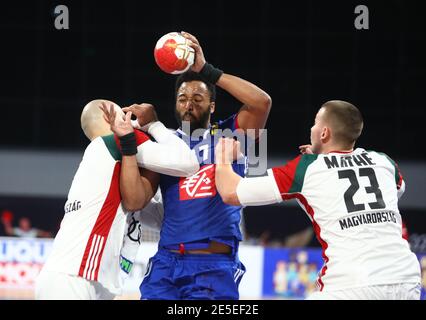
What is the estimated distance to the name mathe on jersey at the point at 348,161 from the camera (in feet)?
14.8

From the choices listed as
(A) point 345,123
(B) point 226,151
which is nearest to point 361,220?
(A) point 345,123

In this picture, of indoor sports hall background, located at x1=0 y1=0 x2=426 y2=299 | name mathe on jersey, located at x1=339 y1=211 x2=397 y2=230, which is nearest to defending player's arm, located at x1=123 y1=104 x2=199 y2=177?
name mathe on jersey, located at x1=339 y1=211 x2=397 y2=230

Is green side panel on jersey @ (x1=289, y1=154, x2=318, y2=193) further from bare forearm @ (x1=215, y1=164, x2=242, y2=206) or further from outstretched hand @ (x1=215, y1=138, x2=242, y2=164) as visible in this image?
outstretched hand @ (x1=215, y1=138, x2=242, y2=164)

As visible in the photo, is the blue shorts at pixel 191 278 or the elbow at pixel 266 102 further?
the elbow at pixel 266 102

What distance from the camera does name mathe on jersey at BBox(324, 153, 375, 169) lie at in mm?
4500

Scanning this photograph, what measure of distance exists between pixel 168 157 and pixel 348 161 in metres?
1.31

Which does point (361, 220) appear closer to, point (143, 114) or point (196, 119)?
point (196, 119)

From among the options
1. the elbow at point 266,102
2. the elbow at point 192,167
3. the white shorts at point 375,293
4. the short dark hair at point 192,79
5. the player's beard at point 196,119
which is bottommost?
the white shorts at point 375,293

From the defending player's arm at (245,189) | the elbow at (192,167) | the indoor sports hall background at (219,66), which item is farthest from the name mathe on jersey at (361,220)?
the indoor sports hall background at (219,66)

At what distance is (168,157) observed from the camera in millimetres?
5016

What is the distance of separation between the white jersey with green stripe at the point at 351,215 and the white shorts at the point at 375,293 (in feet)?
0.11

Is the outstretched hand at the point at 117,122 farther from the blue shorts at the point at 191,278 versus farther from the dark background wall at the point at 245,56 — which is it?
the dark background wall at the point at 245,56

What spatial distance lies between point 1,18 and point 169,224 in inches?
627

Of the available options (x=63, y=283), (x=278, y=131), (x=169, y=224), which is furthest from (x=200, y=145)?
(x=278, y=131)
